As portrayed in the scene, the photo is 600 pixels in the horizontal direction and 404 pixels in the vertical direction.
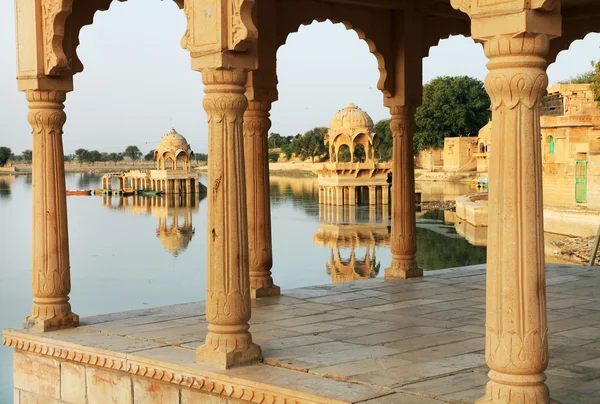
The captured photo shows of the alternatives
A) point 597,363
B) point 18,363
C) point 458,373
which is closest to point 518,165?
point 458,373

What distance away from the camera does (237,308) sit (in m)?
5.91

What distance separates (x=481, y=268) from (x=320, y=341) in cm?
483

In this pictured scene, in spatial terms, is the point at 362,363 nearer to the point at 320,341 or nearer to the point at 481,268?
the point at 320,341

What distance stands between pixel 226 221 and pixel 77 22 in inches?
126

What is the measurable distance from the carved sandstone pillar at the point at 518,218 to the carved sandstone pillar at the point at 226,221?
6.55 ft

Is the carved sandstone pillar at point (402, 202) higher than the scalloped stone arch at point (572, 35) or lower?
lower

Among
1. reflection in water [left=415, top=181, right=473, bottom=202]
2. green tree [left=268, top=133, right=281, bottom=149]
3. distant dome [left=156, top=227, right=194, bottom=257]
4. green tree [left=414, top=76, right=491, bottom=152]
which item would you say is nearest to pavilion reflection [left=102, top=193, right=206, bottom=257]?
distant dome [left=156, top=227, right=194, bottom=257]

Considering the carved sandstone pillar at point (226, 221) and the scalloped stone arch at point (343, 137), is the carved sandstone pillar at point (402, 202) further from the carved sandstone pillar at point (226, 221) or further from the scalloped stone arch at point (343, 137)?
the scalloped stone arch at point (343, 137)

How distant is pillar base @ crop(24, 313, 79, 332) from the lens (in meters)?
7.47

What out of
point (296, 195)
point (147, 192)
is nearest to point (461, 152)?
point (296, 195)

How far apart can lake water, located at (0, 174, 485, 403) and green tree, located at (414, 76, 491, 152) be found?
1208 cm

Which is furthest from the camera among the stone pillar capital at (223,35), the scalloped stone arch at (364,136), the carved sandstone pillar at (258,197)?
the scalloped stone arch at (364,136)

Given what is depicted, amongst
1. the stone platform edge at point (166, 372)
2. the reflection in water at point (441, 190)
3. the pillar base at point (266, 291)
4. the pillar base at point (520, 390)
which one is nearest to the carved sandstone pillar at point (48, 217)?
the stone platform edge at point (166, 372)

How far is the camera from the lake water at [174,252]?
70.8ft
